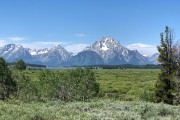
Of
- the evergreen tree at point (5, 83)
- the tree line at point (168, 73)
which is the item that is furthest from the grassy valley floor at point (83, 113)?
the evergreen tree at point (5, 83)

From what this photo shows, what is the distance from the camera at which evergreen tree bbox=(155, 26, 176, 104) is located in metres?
58.8

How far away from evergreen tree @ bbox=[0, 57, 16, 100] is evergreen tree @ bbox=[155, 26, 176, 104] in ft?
94.5

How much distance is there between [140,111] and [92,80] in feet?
157

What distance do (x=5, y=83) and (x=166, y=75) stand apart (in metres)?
32.2

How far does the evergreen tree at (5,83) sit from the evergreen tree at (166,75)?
1134 inches

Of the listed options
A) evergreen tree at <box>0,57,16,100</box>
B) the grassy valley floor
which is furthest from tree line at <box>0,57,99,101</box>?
the grassy valley floor

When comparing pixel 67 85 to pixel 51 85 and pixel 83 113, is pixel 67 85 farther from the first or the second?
pixel 83 113

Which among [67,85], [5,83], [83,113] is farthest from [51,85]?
[83,113]

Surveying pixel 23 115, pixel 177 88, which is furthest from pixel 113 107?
pixel 177 88

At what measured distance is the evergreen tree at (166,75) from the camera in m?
58.8

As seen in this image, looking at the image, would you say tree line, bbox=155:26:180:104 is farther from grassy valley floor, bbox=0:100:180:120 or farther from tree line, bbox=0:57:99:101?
grassy valley floor, bbox=0:100:180:120

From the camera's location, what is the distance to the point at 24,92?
68.4 meters

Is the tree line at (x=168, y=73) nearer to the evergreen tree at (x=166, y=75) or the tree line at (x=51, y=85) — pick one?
the evergreen tree at (x=166, y=75)

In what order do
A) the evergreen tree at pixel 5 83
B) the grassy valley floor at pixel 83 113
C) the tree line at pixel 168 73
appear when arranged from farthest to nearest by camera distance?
the evergreen tree at pixel 5 83 → the tree line at pixel 168 73 → the grassy valley floor at pixel 83 113
